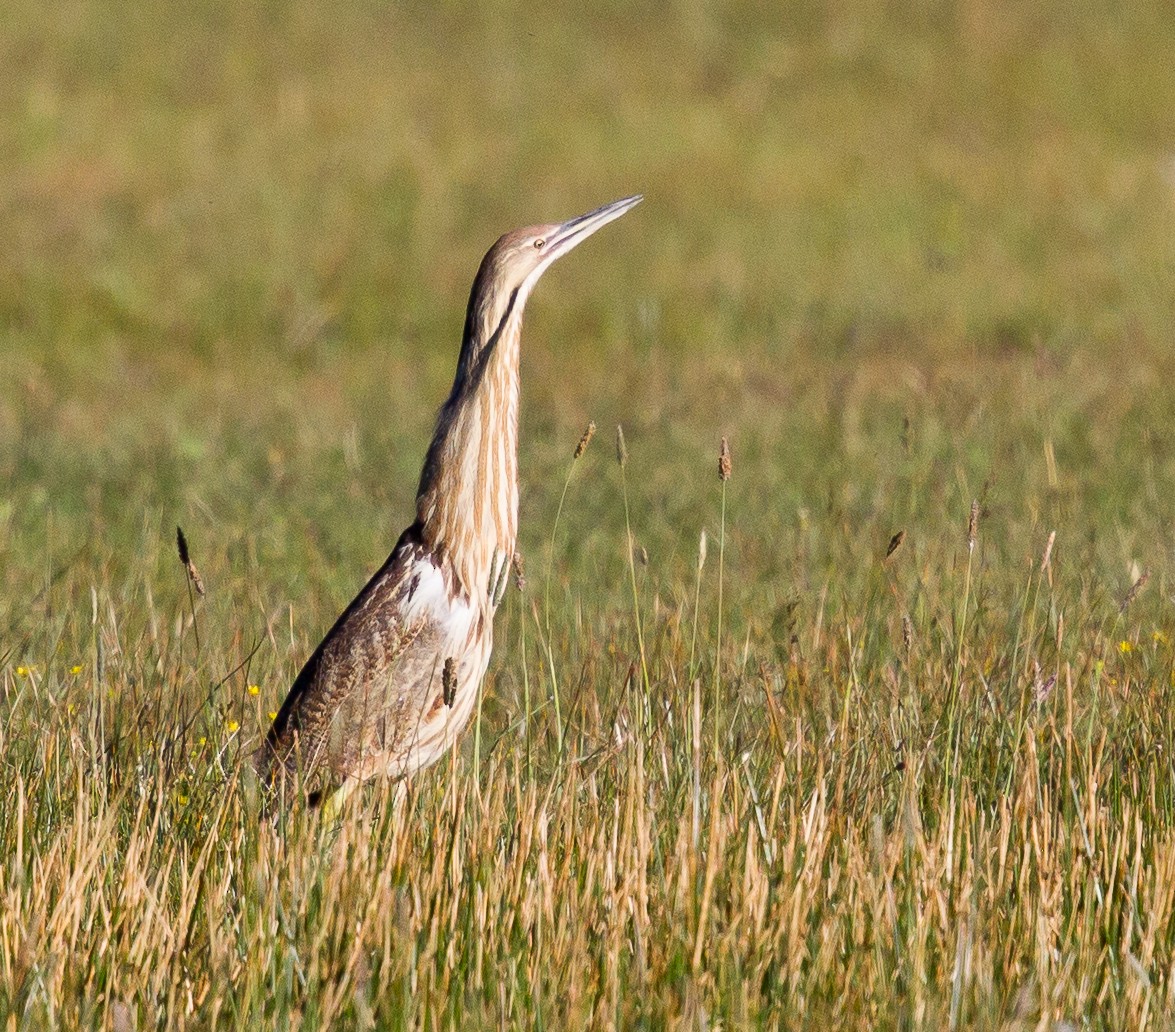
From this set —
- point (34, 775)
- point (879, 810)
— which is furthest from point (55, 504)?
point (879, 810)

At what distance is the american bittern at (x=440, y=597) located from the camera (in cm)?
411

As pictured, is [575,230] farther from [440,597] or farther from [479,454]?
[440,597]

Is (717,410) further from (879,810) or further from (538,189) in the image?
(879,810)

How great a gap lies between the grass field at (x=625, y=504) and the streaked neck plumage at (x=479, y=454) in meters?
0.26

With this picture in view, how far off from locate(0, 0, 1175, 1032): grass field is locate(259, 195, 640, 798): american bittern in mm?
141

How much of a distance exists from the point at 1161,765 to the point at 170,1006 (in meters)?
2.16

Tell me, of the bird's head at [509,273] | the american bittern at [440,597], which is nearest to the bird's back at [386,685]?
the american bittern at [440,597]

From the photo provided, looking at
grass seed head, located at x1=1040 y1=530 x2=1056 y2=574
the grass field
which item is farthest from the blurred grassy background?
grass seed head, located at x1=1040 y1=530 x2=1056 y2=574

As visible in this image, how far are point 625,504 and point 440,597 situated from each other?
0.49 metres

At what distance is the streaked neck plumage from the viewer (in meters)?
4.23

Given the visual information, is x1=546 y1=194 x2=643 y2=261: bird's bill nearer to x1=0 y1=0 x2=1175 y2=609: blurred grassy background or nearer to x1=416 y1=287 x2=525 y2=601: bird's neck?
x1=416 y1=287 x2=525 y2=601: bird's neck

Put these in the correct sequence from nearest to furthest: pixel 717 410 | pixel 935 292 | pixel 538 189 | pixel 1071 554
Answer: pixel 1071 554, pixel 717 410, pixel 935 292, pixel 538 189

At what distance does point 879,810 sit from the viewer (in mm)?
3848

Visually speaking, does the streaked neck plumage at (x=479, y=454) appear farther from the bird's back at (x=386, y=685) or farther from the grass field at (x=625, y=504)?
the grass field at (x=625, y=504)
